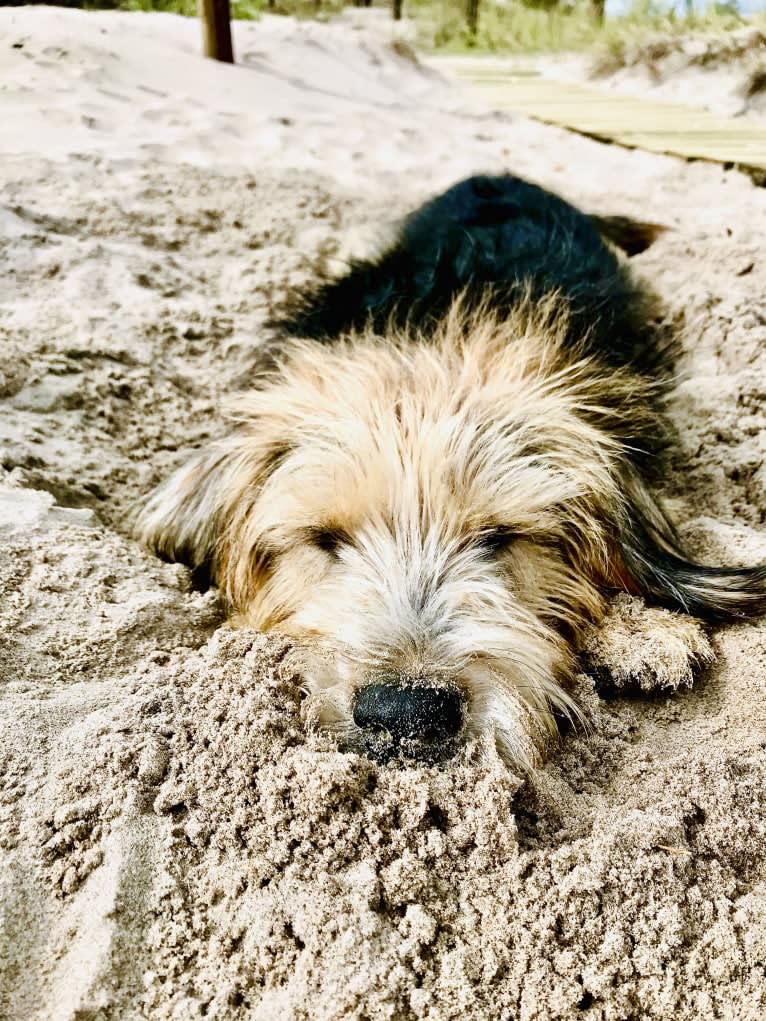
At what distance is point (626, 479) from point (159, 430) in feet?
6.09

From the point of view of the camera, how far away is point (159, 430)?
11.3 feet

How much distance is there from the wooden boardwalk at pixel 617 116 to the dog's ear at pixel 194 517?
4.07 metres

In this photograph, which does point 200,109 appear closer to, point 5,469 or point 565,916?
point 5,469

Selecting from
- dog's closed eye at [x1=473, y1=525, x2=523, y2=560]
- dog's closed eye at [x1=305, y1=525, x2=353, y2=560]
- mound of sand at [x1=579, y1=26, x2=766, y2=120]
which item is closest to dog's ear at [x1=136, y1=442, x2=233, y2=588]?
dog's closed eye at [x1=305, y1=525, x2=353, y2=560]

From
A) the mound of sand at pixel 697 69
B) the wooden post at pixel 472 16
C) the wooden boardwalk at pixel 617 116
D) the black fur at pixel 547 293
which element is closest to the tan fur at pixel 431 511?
the black fur at pixel 547 293

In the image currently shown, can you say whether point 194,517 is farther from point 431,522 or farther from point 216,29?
point 216,29

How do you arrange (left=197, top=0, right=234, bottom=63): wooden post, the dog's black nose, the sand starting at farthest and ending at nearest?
1. (left=197, top=0, right=234, bottom=63): wooden post
2. the dog's black nose
3. the sand

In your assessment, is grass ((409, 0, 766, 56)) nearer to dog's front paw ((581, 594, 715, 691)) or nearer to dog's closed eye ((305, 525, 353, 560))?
dog's front paw ((581, 594, 715, 691))

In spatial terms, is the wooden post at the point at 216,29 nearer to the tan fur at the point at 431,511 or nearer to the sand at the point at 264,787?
the sand at the point at 264,787

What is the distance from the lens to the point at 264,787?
69.0 inches

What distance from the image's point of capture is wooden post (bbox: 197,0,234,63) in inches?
278

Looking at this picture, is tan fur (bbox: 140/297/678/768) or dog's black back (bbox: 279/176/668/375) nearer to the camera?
tan fur (bbox: 140/297/678/768)

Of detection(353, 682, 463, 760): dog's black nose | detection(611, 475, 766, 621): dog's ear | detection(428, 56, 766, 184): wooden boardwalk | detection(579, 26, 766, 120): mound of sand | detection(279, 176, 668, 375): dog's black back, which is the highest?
detection(579, 26, 766, 120): mound of sand

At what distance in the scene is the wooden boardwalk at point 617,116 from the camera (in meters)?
5.71
